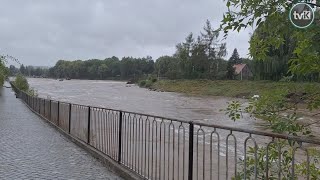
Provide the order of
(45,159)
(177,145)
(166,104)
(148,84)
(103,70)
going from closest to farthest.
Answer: (177,145), (45,159), (166,104), (148,84), (103,70)

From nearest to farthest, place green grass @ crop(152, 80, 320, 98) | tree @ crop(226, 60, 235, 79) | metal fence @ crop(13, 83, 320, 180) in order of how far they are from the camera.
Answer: metal fence @ crop(13, 83, 320, 180) → green grass @ crop(152, 80, 320, 98) → tree @ crop(226, 60, 235, 79)

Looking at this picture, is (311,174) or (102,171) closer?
(311,174)

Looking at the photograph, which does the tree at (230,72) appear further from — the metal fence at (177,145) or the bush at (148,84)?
the metal fence at (177,145)

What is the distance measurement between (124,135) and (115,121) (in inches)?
→ 23.4

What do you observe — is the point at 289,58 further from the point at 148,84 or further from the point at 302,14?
the point at 148,84

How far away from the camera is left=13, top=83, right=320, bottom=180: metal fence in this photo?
4.02 metres

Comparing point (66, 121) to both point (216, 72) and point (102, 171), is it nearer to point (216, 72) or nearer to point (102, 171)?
point (102, 171)

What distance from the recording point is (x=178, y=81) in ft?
355

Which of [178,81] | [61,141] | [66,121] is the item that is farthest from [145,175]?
[178,81]

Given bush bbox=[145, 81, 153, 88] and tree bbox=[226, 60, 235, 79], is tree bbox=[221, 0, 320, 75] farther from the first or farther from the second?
bush bbox=[145, 81, 153, 88]

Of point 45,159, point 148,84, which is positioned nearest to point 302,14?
point 45,159

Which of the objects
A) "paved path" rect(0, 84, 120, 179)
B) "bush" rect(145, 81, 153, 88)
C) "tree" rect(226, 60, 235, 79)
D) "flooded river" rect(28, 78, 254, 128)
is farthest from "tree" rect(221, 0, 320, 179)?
"bush" rect(145, 81, 153, 88)

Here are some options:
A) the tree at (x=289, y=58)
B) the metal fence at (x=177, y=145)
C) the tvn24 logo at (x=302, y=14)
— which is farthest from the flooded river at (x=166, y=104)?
the tvn24 logo at (x=302, y=14)

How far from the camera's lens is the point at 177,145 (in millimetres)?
8273
